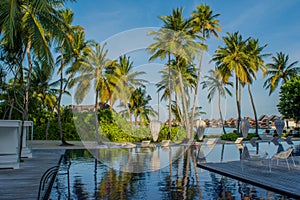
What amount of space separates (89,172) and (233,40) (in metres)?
26.4

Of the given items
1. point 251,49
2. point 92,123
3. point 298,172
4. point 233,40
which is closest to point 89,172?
point 298,172

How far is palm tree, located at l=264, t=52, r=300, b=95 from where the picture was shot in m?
39.8

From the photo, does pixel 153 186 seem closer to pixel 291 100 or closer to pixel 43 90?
pixel 43 90

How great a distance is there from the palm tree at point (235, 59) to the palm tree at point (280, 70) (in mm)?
9124

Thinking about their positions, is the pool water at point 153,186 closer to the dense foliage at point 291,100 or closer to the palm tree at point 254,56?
the dense foliage at point 291,100

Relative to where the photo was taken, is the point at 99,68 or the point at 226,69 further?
the point at 226,69

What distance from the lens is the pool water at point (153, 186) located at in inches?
259

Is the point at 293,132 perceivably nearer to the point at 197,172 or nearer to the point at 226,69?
the point at 226,69

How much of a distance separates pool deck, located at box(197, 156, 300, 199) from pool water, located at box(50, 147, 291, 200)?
0.22 m

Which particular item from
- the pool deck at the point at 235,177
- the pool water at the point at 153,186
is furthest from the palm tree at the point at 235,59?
the pool water at the point at 153,186

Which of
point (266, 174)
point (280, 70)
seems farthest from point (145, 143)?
point (280, 70)

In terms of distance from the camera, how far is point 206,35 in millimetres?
29375

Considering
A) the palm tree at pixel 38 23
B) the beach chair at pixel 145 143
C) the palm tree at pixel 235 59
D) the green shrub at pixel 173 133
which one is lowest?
the beach chair at pixel 145 143

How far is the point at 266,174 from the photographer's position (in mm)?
8703
